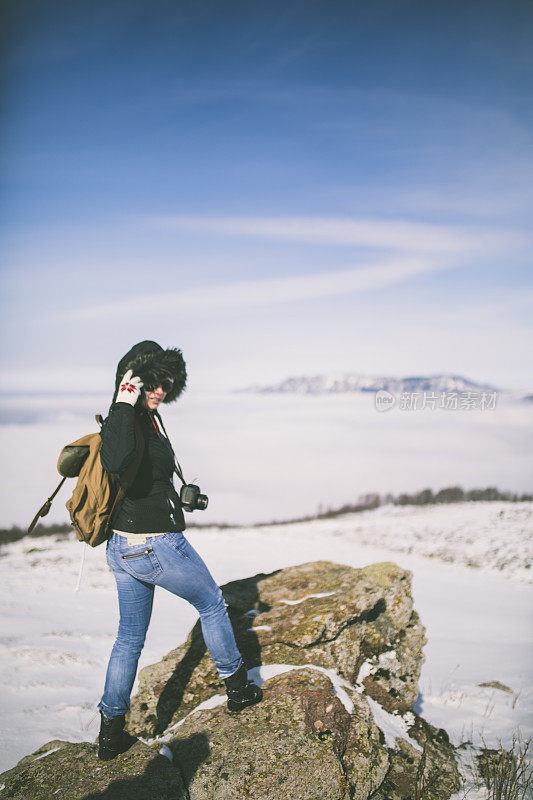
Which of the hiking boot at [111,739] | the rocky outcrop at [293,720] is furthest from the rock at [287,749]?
the hiking boot at [111,739]

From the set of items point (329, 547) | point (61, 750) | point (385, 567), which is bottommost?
point (329, 547)

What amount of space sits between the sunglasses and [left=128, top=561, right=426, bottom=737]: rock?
2707 millimetres

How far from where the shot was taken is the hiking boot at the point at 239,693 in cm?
369

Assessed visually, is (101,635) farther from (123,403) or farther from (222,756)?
(123,403)

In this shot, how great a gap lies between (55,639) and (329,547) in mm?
11094

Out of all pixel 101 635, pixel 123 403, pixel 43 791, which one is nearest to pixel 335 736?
pixel 43 791

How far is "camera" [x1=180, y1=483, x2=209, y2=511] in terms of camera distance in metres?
3.65

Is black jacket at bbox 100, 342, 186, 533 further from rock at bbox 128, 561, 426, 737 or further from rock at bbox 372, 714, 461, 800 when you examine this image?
rock at bbox 372, 714, 461, 800

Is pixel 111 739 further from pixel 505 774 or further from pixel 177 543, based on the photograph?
pixel 505 774

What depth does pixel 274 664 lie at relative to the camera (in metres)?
4.34

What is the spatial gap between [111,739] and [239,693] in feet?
3.14

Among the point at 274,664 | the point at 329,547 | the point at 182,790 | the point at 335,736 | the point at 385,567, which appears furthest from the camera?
the point at 329,547

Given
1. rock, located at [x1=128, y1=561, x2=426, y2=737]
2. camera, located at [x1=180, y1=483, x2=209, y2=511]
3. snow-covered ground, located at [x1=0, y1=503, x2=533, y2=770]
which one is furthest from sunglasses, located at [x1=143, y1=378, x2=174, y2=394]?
snow-covered ground, located at [x1=0, y1=503, x2=533, y2=770]

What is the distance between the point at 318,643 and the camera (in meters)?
4.48
